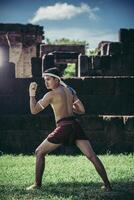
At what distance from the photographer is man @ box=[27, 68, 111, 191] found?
234 inches

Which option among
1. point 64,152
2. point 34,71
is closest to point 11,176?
point 64,152

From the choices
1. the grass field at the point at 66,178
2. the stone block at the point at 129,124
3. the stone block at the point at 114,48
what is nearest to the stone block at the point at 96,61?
the stone block at the point at 114,48

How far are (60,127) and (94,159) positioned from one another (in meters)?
0.71

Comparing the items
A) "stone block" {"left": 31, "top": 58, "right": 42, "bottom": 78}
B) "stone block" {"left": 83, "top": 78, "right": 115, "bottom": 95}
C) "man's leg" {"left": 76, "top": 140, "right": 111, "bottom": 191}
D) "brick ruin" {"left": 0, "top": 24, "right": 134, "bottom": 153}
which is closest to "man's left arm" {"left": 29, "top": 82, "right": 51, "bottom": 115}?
"man's leg" {"left": 76, "top": 140, "right": 111, "bottom": 191}

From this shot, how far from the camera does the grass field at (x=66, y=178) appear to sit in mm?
5695

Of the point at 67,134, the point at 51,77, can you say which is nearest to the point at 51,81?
→ the point at 51,77

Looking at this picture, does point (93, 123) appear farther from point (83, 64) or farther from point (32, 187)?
point (32, 187)

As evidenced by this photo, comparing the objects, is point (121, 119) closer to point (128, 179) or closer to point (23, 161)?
point (23, 161)

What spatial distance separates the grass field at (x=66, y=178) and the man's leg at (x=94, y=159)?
0.55 ft

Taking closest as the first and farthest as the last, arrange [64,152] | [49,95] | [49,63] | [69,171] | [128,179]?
[49,95] < [128,179] < [69,171] < [64,152] < [49,63]

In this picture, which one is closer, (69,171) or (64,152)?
(69,171)

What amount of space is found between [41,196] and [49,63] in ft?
25.0

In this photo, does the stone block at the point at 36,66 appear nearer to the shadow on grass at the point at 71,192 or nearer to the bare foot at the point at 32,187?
the shadow on grass at the point at 71,192

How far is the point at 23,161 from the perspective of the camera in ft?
29.3
